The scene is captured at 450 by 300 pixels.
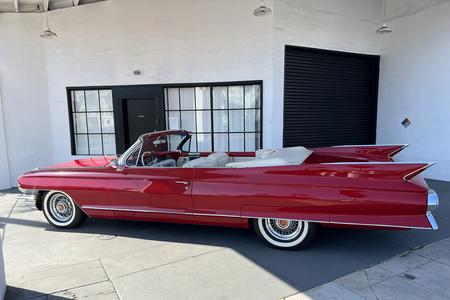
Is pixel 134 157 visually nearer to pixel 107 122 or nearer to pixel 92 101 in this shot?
pixel 107 122

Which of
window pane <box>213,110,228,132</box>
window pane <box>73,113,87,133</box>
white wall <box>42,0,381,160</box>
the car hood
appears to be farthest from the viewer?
window pane <box>73,113,87,133</box>

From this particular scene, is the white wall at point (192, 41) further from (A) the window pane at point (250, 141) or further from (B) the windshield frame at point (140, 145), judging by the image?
(B) the windshield frame at point (140, 145)

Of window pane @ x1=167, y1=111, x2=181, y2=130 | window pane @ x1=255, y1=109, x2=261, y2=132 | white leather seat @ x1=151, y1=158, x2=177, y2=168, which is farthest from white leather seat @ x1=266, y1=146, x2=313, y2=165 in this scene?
window pane @ x1=167, y1=111, x2=181, y2=130

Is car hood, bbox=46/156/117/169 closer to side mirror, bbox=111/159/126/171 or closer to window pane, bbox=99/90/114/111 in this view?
Answer: side mirror, bbox=111/159/126/171

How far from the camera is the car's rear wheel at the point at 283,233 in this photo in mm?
3510

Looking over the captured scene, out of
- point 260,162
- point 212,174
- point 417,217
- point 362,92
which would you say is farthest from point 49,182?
point 362,92

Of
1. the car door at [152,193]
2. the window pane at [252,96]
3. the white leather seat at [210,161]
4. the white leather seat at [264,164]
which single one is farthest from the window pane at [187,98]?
the white leather seat at [264,164]

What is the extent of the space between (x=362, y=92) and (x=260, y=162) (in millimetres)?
5718

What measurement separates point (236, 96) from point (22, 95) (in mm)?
4997

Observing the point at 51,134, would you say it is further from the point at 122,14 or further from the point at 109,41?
the point at 122,14

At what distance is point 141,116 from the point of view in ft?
24.4

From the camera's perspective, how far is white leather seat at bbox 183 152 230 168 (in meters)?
3.94

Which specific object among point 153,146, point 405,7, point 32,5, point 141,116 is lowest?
point 153,146

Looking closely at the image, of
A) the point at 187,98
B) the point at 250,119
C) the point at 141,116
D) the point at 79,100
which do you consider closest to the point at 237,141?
the point at 250,119
